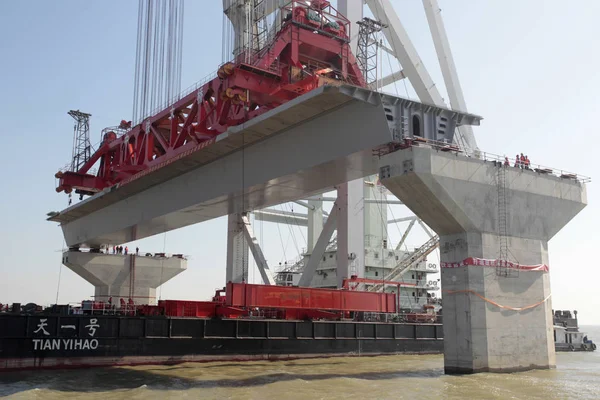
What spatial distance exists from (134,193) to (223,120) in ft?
39.2

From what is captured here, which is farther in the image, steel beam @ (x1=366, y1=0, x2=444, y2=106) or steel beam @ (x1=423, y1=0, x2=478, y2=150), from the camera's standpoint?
steel beam @ (x1=423, y1=0, x2=478, y2=150)

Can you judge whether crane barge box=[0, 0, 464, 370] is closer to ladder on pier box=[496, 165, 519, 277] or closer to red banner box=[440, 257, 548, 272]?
ladder on pier box=[496, 165, 519, 277]

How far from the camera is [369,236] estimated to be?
47.9 meters

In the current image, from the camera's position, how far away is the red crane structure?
1114 inches

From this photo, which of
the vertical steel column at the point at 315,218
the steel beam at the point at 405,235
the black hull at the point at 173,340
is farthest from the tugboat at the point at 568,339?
the vertical steel column at the point at 315,218

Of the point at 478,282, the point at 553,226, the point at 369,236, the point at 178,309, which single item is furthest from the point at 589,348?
the point at 178,309

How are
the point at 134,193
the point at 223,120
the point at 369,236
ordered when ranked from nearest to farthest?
1. the point at 223,120
2. the point at 134,193
3. the point at 369,236

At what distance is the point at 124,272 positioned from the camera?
48906 millimetres

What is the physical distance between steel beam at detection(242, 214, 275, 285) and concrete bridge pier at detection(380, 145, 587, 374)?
12586 millimetres

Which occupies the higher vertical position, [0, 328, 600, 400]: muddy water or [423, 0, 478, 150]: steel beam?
[423, 0, 478, 150]: steel beam

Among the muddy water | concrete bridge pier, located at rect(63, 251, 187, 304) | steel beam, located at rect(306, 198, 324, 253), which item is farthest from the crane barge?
steel beam, located at rect(306, 198, 324, 253)

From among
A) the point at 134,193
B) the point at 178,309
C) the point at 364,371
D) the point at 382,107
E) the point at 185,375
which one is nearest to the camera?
the point at 382,107

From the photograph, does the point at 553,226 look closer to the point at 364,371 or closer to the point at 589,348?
the point at 364,371

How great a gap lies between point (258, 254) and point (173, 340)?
25.7 ft
